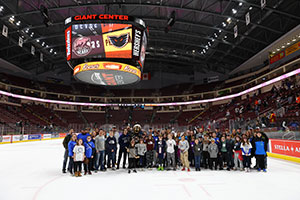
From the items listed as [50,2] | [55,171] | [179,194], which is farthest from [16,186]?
[50,2]

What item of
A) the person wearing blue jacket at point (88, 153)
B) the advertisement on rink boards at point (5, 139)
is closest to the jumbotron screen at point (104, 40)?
the person wearing blue jacket at point (88, 153)

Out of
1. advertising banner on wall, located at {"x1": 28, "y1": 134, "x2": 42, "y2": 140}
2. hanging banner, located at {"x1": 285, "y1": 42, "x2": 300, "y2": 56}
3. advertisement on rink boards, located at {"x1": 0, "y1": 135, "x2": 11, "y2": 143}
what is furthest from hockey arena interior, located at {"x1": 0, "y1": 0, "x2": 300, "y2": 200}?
advertisement on rink boards, located at {"x1": 0, "y1": 135, "x2": 11, "y2": 143}

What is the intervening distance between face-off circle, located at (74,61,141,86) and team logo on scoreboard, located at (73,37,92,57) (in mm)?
770

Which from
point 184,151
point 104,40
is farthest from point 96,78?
point 184,151

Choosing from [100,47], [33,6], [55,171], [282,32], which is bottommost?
[55,171]

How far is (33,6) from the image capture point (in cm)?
2127

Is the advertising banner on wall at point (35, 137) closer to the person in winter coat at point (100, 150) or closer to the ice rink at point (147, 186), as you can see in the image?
the ice rink at point (147, 186)

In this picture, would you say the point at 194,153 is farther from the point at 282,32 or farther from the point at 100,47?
the point at 282,32

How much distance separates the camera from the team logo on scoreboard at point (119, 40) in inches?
514

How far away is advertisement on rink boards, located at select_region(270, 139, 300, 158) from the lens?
9.95 metres

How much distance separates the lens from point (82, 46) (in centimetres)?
1332

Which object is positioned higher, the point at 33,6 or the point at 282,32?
the point at 33,6

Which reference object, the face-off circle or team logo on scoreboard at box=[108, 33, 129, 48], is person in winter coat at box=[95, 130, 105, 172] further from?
team logo on scoreboard at box=[108, 33, 129, 48]

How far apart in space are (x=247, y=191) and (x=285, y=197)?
33.1 inches
